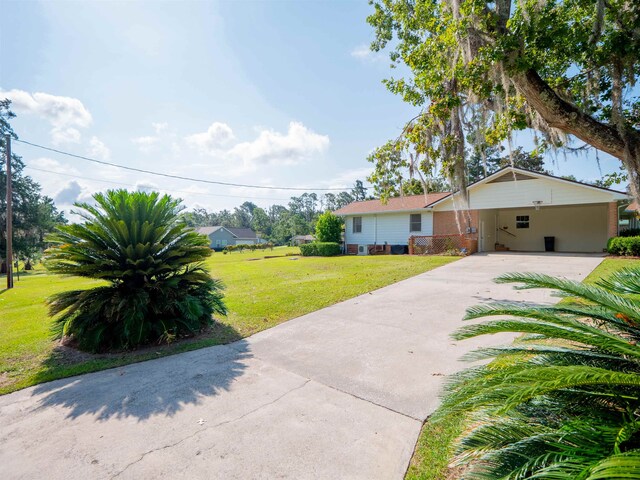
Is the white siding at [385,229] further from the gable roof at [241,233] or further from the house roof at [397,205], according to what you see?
the gable roof at [241,233]

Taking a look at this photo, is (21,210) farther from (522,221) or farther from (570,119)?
(522,221)

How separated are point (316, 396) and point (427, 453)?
1.20 m

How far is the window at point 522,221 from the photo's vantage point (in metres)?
20.2

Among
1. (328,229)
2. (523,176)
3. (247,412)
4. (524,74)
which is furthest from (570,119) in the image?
(328,229)

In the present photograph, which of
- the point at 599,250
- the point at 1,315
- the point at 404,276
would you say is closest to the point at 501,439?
the point at 404,276

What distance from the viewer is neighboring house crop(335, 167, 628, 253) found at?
15.4 meters

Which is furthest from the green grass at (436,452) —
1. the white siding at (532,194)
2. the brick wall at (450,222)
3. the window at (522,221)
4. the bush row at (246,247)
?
the bush row at (246,247)

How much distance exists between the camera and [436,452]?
2.29 metres

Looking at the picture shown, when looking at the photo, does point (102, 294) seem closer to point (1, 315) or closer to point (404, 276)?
point (1, 315)

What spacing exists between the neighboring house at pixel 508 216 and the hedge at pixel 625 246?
2070 millimetres

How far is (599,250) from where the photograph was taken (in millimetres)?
17641

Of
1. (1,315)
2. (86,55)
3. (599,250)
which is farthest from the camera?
(599,250)

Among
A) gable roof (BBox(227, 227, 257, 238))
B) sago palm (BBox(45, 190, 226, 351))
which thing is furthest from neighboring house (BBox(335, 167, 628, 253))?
gable roof (BBox(227, 227, 257, 238))

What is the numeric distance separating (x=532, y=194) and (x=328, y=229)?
41.4ft
